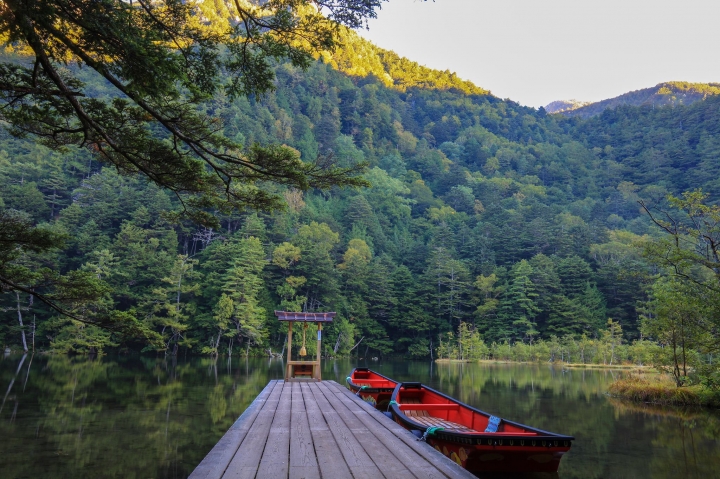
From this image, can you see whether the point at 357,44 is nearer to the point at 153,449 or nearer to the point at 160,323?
the point at 160,323

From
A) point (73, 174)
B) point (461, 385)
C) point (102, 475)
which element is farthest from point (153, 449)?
point (73, 174)

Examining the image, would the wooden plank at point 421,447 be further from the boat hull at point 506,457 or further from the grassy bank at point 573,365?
the grassy bank at point 573,365

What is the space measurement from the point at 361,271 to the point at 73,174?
3068 centimetres

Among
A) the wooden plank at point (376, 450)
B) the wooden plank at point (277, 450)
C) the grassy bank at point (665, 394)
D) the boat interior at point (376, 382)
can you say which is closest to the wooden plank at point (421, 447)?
the wooden plank at point (376, 450)

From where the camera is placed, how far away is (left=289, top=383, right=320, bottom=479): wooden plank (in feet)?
12.2

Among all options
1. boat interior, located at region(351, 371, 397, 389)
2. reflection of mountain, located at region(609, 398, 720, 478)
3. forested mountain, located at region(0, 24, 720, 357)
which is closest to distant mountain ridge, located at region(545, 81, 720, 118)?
forested mountain, located at region(0, 24, 720, 357)

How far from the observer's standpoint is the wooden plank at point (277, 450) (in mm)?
3699

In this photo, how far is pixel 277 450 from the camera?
4.39 meters

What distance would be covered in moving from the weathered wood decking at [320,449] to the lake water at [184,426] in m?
1.87

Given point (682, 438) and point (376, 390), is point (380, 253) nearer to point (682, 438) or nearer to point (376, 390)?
point (376, 390)

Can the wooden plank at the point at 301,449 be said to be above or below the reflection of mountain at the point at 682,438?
above

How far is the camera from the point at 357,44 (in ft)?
354

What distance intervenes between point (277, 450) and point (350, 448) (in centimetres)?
72

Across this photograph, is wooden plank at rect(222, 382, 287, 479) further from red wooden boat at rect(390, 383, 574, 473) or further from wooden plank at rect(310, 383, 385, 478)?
red wooden boat at rect(390, 383, 574, 473)
